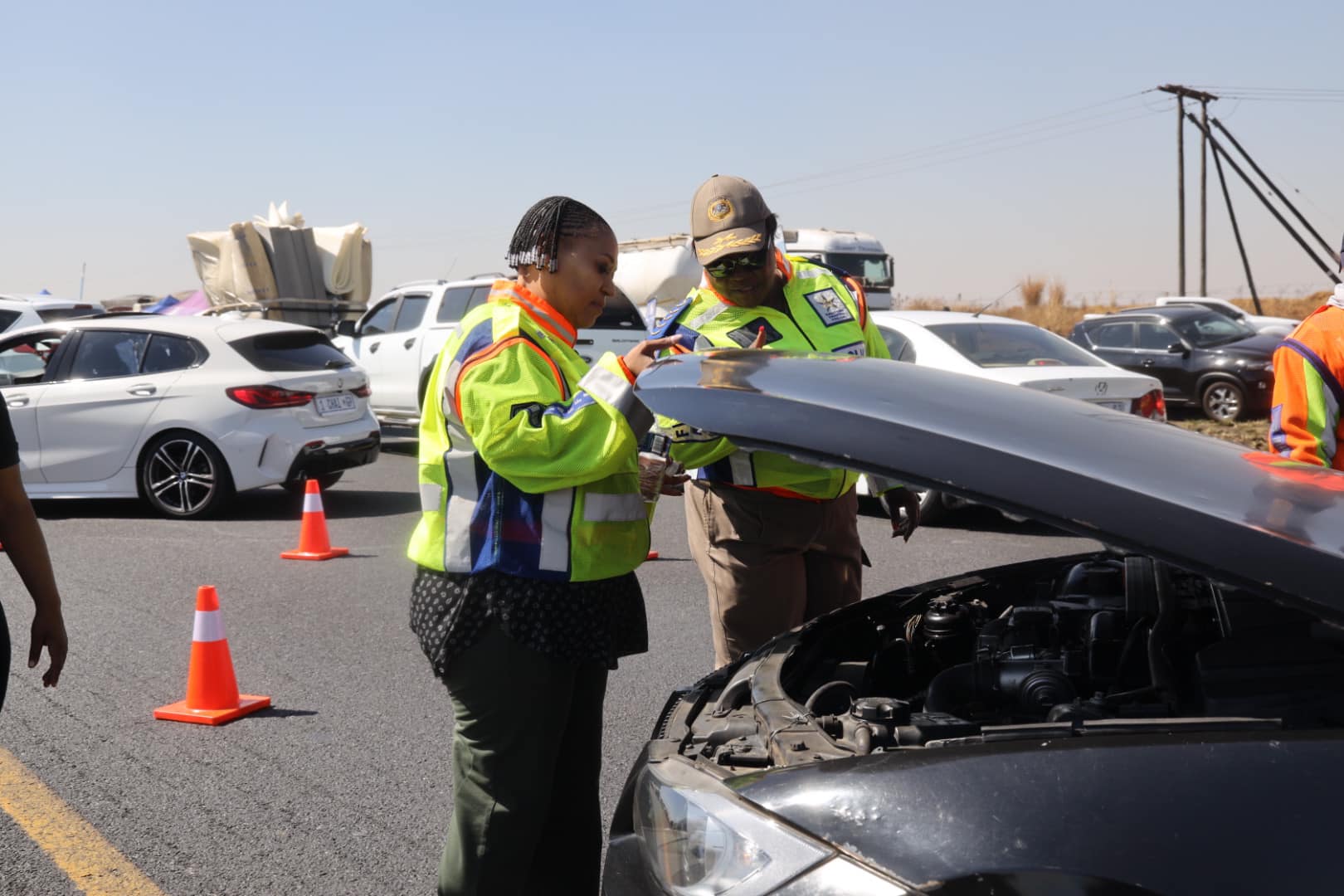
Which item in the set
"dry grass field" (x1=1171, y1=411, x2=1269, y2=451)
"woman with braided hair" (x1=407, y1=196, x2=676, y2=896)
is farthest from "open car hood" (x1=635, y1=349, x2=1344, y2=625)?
"dry grass field" (x1=1171, y1=411, x2=1269, y2=451)

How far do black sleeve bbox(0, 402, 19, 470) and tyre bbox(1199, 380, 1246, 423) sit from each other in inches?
622

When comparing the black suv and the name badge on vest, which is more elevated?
the name badge on vest

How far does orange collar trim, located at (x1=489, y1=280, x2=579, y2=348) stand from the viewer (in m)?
2.75

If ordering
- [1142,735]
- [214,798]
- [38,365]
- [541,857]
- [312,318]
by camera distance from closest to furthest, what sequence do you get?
[1142,735] < [541,857] < [214,798] < [38,365] < [312,318]

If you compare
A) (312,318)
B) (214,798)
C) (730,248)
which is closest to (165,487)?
(214,798)

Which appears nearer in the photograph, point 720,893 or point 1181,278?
point 720,893

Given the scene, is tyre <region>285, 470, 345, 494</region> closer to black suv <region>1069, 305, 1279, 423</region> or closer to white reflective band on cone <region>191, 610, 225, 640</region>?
white reflective band on cone <region>191, 610, 225, 640</region>

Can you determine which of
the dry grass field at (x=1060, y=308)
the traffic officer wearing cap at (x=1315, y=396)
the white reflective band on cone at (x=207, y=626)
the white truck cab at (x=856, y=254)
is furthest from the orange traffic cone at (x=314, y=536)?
the dry grass field at (x=1060, y=308)

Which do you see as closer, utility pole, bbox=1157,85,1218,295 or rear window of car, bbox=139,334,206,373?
rear window of car, bbox=139,334,206,373

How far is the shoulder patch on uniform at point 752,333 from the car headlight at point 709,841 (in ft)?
5.27

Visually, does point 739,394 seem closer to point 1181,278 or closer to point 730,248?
point 730,248

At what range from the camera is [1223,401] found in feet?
54.0

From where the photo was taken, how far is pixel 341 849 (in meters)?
3.81

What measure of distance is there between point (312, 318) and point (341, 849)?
18.6 metres
